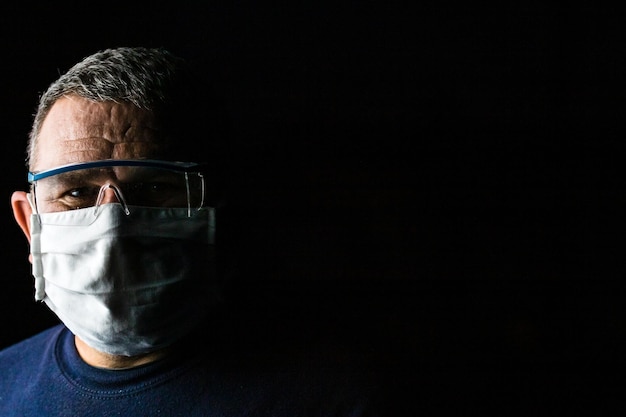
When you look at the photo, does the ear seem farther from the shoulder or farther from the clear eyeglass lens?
the shoulder

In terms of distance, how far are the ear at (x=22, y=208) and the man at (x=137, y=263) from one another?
0.04 ft

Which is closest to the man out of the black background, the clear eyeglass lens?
the clear eyeglass lens

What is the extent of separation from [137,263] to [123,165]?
0.67 ft

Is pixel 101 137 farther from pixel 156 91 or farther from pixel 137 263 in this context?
pixel 137 263

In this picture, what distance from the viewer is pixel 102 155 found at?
1.14 m

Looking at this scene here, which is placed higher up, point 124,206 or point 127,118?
point 127,118

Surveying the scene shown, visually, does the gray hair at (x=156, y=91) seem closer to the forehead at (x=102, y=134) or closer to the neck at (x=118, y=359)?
the forehead at (x=102, y=134)

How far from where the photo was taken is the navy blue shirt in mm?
1116

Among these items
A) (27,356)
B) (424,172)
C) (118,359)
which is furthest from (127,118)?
(424,172)

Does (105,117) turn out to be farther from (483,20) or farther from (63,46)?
(483,20)

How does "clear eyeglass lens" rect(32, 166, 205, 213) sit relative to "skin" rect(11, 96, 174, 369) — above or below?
below

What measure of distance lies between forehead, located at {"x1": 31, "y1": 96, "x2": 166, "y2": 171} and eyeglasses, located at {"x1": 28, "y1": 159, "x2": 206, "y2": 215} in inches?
1.3

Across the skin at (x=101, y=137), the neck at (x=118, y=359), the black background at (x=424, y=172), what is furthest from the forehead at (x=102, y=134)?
the black background at (x=424, y=172)

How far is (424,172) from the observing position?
1767 mm
